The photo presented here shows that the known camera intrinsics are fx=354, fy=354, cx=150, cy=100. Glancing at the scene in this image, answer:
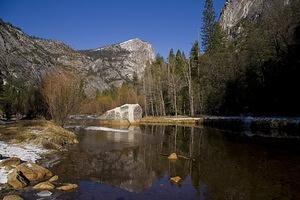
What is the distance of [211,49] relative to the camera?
9988cm

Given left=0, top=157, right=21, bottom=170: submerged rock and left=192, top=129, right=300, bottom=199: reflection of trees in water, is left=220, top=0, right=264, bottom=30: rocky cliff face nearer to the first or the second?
left=192, top=129, right=300, bottom=199: reflection of trees in water

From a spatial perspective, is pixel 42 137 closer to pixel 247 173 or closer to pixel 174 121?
pixel 247 173

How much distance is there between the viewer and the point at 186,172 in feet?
59.7

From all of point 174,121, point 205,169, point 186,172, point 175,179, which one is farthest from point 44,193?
point 174,121

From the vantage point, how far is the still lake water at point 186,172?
13.8m

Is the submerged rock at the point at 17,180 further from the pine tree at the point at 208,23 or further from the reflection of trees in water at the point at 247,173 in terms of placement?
the pine tree at the point at 208,23

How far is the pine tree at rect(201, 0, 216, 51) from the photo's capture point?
4077 inches

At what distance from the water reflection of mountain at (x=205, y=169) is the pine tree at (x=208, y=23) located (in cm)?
7981

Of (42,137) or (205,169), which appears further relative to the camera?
(42,137)

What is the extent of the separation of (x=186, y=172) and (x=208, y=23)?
3599 inches

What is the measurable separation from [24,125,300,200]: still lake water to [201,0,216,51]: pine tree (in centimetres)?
7971

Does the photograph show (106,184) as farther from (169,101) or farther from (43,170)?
(169,101)

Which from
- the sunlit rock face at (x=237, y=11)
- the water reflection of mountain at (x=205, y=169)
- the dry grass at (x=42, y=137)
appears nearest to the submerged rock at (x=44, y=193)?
the water reflection of mountain at (x=205, y=169)

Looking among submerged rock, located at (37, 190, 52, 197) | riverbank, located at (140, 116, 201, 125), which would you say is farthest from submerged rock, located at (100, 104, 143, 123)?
submerged rock, located at (37, 190, 52, 197)
